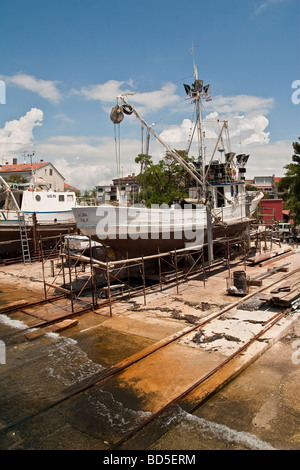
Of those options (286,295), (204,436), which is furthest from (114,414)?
(286,295)

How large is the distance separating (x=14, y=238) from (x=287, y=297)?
64.0ft

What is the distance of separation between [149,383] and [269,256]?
15.1 metres

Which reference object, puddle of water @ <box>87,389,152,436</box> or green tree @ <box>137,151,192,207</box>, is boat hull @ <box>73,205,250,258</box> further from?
green tree @ <box>137,151,192,207</box>

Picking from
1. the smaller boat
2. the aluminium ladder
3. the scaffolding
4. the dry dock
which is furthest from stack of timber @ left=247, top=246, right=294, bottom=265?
the aluminium ladder

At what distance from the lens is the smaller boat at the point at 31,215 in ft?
73.4

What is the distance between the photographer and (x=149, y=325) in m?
9.87

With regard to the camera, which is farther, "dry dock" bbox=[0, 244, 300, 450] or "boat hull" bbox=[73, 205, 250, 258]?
"boat hull" bbox=[73, 205, 250, 258]

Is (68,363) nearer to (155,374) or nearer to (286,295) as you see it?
(155,374)

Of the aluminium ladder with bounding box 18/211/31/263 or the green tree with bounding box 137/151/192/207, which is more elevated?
the green tree with bounding box 137/151/192/207

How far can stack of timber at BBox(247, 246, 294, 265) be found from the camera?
18000 millimetres

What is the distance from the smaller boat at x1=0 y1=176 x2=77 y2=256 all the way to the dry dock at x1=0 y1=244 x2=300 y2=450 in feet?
37.3

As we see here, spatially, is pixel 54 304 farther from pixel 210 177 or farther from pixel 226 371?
pixel 210 177

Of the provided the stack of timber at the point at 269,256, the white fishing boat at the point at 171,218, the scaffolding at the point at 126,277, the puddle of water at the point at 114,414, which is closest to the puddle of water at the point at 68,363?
the puddle of water at the point at 114,414

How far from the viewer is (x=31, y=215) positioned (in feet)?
78.7
